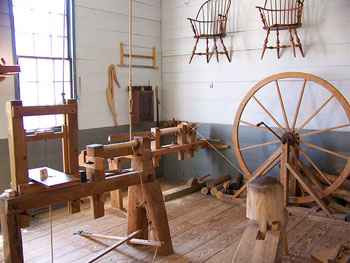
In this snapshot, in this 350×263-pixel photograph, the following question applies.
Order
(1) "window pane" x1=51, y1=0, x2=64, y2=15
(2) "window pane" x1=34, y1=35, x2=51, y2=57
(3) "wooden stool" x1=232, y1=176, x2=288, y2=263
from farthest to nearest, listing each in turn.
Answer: (1) "window pane" x1=51, y1=0, x2=64, y2=15 → (2) "window pane" x1=34, y1=35, x2=51, y2=57 → (3) "wooden stool" x1=232, y1=176, x2=288, y2=263

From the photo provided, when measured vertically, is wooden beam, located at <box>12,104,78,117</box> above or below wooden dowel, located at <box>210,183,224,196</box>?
above

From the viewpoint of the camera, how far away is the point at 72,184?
7.74ft

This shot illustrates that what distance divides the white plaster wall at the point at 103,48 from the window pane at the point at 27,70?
0.54 meters

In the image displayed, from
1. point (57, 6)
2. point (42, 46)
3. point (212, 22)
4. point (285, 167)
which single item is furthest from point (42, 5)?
point (285, 167)

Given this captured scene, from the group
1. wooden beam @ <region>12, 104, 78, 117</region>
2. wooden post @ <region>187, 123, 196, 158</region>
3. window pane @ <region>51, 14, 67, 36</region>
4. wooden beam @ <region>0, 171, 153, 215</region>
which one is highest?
window pane @ <region>51, 14, 67, 36</region>

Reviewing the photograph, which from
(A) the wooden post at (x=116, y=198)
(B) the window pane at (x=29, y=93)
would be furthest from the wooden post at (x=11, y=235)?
(B) the window pane at (x=29, y=93)

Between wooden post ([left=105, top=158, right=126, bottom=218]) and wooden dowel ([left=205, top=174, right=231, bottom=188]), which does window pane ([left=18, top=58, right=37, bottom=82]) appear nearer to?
wooden post ([left=105, top=158, right=126, bottom=218])

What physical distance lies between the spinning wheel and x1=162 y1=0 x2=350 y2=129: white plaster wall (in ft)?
0.10

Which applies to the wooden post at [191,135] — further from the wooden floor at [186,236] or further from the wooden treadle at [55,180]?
the wooden treadle at [55,180]

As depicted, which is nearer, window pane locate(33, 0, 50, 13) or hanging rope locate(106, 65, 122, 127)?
window pane locate(33, 0, 50, 13)

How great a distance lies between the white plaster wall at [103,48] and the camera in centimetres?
438

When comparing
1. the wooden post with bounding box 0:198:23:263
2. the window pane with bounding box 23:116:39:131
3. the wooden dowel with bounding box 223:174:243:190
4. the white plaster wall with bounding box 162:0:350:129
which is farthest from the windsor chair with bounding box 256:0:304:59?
the wooden post with bounding box 0:198:23:263

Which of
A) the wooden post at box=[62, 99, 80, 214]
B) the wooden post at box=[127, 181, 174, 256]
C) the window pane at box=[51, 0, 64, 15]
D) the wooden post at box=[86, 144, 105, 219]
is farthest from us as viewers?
the window pane at box=[51, 0, 64, 15]

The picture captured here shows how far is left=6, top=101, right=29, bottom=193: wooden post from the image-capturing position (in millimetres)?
2158
